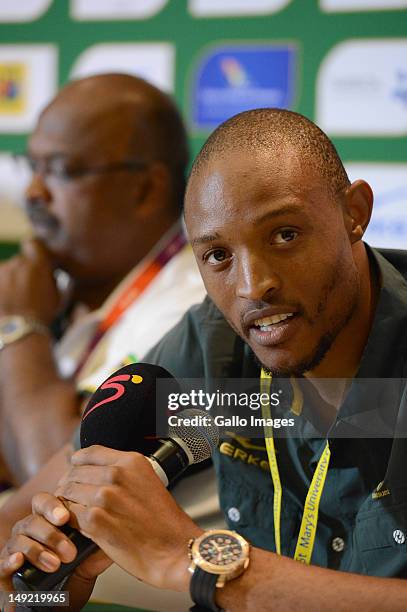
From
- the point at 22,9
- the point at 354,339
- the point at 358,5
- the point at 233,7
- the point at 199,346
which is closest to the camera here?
the point at 354,339

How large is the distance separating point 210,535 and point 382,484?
10.1 inches

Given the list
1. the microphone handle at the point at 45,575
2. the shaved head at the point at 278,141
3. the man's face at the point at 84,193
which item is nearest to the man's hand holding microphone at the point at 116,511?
the microphone handle at the point at 45,575

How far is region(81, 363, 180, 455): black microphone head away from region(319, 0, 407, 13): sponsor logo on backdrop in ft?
5.77

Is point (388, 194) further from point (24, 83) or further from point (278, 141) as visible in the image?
point (278, 141)

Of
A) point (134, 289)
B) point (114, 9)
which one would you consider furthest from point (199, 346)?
point (114, 9)

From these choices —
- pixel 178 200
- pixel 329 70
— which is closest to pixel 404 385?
pixel 178 200

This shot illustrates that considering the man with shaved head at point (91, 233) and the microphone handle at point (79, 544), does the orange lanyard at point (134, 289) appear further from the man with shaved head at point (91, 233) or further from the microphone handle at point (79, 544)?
the microphone handle at point (79, 544)

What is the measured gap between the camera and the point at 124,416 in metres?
0.97

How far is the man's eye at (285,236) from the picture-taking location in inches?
39.0

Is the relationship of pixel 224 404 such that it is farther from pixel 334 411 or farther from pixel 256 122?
pixel 256 122

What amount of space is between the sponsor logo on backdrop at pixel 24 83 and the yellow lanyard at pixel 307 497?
1.96 m

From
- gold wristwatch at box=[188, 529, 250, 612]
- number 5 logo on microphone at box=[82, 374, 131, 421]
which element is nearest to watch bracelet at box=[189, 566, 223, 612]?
gold wristwatch at box=[188, 529, 250, 612]

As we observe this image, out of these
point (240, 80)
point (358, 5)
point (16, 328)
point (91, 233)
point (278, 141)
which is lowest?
point (16, 328)

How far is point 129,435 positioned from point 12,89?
219 centimetres
